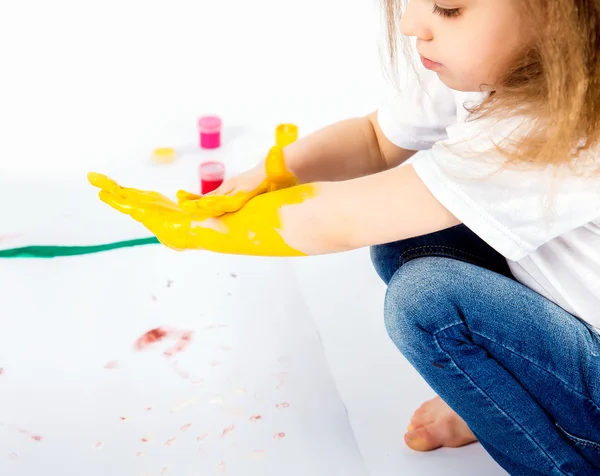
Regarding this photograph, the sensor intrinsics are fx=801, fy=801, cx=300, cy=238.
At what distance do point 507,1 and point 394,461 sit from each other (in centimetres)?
58

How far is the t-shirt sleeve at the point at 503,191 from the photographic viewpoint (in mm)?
769

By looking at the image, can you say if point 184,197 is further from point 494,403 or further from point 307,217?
point 494,403

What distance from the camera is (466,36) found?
30.4 inches

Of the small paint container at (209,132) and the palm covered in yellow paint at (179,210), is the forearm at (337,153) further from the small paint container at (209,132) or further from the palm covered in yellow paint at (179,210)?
the small paint container at (209,132)

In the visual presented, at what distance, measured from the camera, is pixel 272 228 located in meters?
0.90

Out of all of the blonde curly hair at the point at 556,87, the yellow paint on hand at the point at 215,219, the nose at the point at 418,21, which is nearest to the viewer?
the blonde curly hair at the point at 556,87

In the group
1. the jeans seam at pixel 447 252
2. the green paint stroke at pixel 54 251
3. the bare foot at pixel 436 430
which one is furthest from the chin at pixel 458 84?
the green paint stroke at pixel 54 251

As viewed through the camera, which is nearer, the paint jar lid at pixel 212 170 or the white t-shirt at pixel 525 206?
the white t-shirt at pixel 525 206

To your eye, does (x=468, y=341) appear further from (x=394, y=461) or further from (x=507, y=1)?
(x=507, y=1)

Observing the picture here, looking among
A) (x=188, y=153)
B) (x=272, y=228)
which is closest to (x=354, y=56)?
(x=188, y=153)

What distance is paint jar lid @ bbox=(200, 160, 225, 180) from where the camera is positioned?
→ 149 cm

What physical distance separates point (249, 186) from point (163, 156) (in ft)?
2.02

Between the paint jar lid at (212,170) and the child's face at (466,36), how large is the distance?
0.71 meters

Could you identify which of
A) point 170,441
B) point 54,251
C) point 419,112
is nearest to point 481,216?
point 419,112
